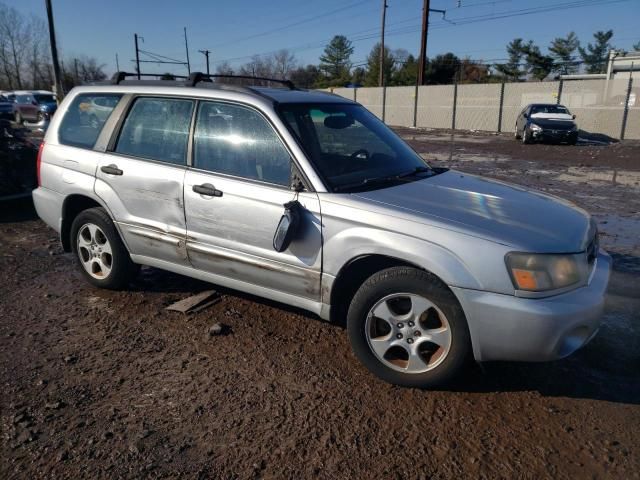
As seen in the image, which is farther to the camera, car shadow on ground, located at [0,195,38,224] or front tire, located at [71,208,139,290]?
car shadow on ground, located at [0,195,38,224]

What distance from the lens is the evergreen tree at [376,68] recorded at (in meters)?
58.5

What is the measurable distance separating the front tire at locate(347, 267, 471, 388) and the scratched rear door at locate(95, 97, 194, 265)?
160cm

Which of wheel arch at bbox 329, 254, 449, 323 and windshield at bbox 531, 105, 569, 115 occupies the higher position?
windshield at bbox 531, 105, 569, 115

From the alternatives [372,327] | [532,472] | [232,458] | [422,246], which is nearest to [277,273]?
[372,327]

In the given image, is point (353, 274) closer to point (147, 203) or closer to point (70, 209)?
point (147, 203)

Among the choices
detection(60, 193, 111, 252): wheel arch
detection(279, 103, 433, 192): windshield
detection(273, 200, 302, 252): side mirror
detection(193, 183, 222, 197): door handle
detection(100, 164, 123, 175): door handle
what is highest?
detection(279, 103, 433, 192): windshield

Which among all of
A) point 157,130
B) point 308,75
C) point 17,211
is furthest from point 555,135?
point 308,75

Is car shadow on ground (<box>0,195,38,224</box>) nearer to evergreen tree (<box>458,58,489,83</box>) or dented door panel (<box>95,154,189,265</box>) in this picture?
dented door panel (<box>95,154,189,265</box>)

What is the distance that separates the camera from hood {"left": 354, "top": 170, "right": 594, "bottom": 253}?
2.87m

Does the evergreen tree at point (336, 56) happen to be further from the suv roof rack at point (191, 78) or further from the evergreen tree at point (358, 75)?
the suv roof rack at point (191, 78)

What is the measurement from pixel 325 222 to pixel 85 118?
276 cm

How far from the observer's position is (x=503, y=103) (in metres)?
28.7

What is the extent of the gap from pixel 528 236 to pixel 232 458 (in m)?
1.95

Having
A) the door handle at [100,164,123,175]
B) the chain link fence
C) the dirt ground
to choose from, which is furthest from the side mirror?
the chain link fence
